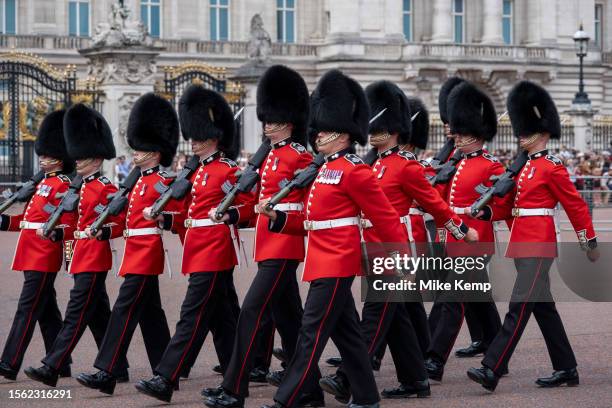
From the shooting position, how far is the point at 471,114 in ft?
27.9

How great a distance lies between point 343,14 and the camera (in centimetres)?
3622

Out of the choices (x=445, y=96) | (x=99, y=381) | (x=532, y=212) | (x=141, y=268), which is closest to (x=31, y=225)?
(x=141, y=268)

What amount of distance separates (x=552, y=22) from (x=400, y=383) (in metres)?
33.2

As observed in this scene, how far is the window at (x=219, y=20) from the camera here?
119 ft

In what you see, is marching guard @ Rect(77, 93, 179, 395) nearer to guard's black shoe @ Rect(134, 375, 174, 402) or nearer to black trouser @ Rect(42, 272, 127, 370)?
black trouser @ Rect(42, 272, 127, 370)

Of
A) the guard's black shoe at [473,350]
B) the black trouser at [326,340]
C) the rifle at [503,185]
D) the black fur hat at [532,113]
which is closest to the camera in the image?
the black trouser at [326,340]

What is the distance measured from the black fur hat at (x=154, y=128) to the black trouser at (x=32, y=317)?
88 cm

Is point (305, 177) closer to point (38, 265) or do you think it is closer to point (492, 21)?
point (38, 265)

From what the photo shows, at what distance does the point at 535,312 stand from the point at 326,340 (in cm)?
152

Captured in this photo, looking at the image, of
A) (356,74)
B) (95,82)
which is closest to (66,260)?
(95,82)

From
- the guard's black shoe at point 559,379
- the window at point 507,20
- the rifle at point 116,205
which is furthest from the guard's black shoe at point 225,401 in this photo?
the window at point 507,20

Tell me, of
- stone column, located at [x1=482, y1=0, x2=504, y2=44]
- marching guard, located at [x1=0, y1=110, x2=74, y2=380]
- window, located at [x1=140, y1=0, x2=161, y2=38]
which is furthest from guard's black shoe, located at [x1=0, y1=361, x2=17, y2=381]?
stone column, located at [x1=482, y1=0, x2=504, y2=44]

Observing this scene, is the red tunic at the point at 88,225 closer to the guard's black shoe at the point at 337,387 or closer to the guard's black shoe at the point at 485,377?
the guard's black shoe at the point at 337,387

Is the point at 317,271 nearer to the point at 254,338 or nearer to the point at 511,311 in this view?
the point at 254,338
